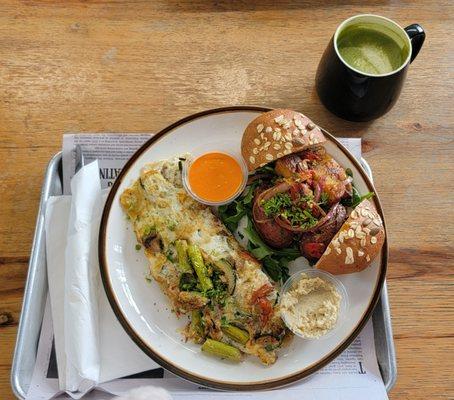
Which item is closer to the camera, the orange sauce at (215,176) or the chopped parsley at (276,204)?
the chopped parsley at (276,204)

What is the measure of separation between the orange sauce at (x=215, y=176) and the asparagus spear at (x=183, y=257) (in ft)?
0.53

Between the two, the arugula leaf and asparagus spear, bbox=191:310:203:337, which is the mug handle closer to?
the arugula leaf

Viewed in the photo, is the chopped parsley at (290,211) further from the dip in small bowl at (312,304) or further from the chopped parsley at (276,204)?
the dip in small bowl at (312,304)

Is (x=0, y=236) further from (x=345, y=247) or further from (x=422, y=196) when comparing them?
(x=422, y=196)

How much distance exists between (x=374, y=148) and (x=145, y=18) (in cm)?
92

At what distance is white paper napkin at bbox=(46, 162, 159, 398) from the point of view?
150cm

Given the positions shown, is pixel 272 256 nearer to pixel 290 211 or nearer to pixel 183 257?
pixel 290 211

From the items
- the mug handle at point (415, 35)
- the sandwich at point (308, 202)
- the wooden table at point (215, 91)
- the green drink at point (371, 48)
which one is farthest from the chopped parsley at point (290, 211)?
the mug handle at point (415, 35)

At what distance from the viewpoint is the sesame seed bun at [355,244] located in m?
1.51

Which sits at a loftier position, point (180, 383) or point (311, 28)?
point (311, 28)

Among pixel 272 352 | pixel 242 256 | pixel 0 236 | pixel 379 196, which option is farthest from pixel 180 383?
pixel 379 196

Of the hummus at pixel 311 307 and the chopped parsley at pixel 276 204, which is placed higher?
the chopped parsley at pixel 276 204

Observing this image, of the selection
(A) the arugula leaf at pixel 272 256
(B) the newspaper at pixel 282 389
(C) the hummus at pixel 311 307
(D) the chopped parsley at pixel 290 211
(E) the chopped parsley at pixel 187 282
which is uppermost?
(D) the chopped parsley at pixel 290 211

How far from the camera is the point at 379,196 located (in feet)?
5.74
